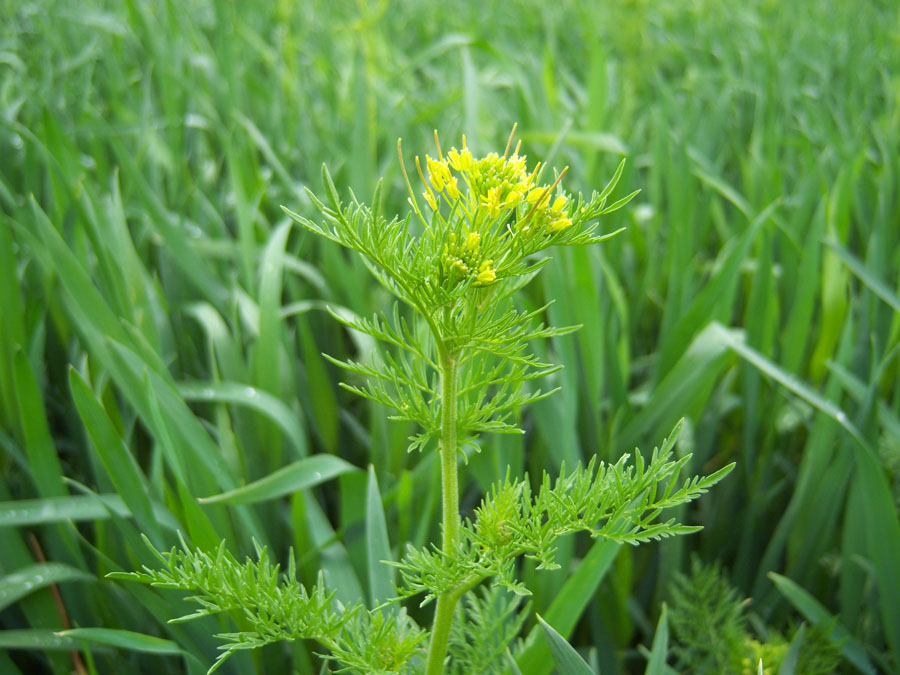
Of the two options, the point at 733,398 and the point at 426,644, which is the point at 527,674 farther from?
the point at 733,398

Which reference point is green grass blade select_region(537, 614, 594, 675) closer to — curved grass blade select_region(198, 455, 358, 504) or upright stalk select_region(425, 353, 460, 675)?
upright stalk select_region(425, 353, 460, 675)

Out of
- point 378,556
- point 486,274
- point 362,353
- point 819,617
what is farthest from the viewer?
point 362,353

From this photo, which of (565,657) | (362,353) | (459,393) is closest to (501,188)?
(459,393)

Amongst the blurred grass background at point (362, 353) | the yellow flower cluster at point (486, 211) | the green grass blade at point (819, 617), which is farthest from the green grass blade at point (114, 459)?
the green grass blade at point (819, 617)

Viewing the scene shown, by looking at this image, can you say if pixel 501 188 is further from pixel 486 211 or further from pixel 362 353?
pixel 362 353

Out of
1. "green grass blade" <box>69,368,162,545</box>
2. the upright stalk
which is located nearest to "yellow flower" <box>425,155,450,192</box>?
the upright stalk
